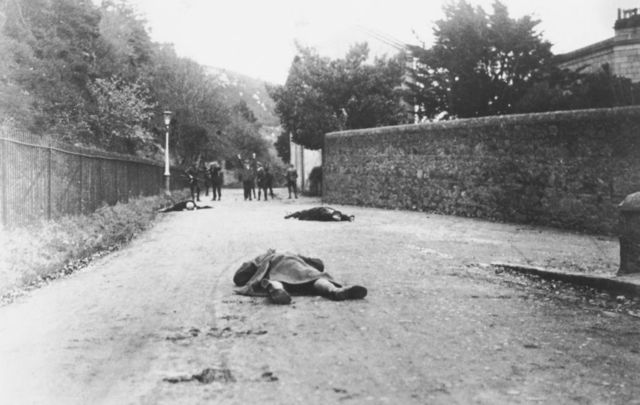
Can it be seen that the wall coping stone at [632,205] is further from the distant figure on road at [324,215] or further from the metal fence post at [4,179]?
the distant figure on road at [324,215]

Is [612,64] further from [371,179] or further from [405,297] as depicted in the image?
[405,297]

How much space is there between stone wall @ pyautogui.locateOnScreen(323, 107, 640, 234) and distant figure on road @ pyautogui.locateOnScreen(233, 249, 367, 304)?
8.49 m

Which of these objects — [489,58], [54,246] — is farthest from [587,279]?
[489,58]

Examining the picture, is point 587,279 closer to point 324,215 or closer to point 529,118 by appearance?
point 529,118

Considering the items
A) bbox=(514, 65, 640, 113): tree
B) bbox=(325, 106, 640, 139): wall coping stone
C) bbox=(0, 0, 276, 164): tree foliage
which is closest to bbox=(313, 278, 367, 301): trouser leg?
bbox=(325, 106, 640, 139): wall coping stone

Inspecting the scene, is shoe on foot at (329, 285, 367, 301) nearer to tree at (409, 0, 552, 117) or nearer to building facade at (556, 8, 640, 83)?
tree at (409, 0, 552, 117)

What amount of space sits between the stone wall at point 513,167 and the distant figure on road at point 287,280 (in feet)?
27.9

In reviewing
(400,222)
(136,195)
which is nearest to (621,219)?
(400,222)

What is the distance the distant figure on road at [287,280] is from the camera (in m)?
5.91

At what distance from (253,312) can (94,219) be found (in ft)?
26.9

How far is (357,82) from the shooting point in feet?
97.5

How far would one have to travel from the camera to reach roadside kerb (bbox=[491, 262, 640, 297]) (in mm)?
6375

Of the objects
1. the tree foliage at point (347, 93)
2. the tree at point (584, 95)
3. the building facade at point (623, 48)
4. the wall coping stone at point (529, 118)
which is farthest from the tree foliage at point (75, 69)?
the building facade at point (623, 48)

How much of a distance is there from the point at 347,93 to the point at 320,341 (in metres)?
26.4
